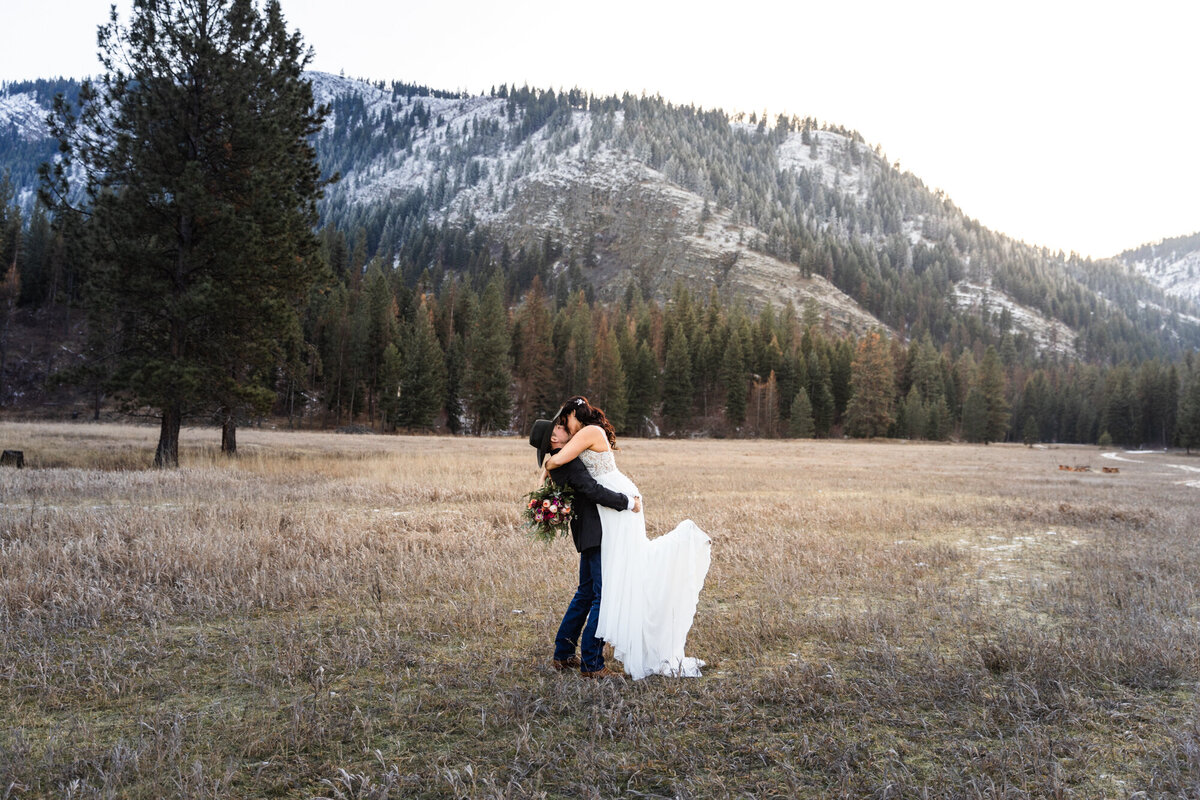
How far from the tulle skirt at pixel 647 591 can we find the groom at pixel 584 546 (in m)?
0.09

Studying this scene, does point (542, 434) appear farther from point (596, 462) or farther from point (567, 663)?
point (567, 663)

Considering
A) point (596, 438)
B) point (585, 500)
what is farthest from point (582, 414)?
point (585, 500)

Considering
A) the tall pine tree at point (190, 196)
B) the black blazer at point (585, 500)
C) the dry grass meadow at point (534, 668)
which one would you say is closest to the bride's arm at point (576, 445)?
the black blazer at point (585, 500)

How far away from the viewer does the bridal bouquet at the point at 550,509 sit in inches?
235

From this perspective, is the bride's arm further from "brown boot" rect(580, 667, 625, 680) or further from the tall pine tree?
the tall pine tree

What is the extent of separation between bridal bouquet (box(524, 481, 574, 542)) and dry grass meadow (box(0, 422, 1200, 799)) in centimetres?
125

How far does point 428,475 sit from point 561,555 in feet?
42.9

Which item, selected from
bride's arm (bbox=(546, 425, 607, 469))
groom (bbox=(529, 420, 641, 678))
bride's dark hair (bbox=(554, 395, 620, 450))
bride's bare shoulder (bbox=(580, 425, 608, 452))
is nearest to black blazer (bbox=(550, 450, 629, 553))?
groom (bbox=(529, 420, 641, 678))

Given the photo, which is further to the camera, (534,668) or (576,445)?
(534,668)

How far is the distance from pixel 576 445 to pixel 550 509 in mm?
668

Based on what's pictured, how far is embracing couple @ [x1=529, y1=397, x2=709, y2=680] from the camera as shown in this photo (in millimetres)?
5770

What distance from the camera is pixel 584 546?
5.97 m

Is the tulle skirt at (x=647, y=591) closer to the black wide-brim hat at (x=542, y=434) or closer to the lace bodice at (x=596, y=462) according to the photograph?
the lace bodice at (x=596, y=462)

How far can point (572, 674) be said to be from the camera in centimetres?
577
